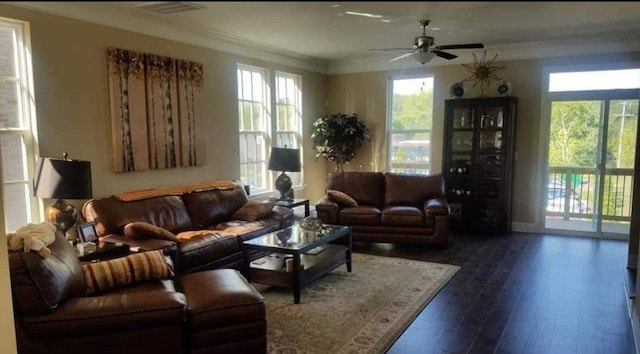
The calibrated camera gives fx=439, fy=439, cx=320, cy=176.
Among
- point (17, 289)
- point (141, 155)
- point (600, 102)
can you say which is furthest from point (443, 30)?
point (17, 289)

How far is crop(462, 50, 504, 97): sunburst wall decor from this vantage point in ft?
20.5

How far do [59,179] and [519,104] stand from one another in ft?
18.5

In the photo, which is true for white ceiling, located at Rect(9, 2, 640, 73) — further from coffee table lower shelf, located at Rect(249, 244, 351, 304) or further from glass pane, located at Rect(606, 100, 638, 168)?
coffee table lower shelf, located at Rect(249, 244, 351, 304)

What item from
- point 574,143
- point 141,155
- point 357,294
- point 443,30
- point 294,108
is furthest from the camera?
point 294,108

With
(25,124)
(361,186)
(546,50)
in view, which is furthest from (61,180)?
(546,50)

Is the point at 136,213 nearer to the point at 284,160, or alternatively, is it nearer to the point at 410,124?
the point at 284,160

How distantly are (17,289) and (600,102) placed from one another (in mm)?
6436

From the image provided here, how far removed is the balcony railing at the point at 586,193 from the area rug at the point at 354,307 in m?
2.63

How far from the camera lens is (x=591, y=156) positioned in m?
5.88

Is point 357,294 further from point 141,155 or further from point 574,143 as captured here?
point 574,143

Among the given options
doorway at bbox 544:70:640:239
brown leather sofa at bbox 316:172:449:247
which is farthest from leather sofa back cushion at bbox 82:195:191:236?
doorway at bbox 544:70:640:239

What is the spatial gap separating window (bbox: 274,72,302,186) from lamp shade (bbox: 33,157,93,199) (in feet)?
11.3

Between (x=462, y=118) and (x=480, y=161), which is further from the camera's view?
(x=462, y=118)

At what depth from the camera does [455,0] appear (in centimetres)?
63
